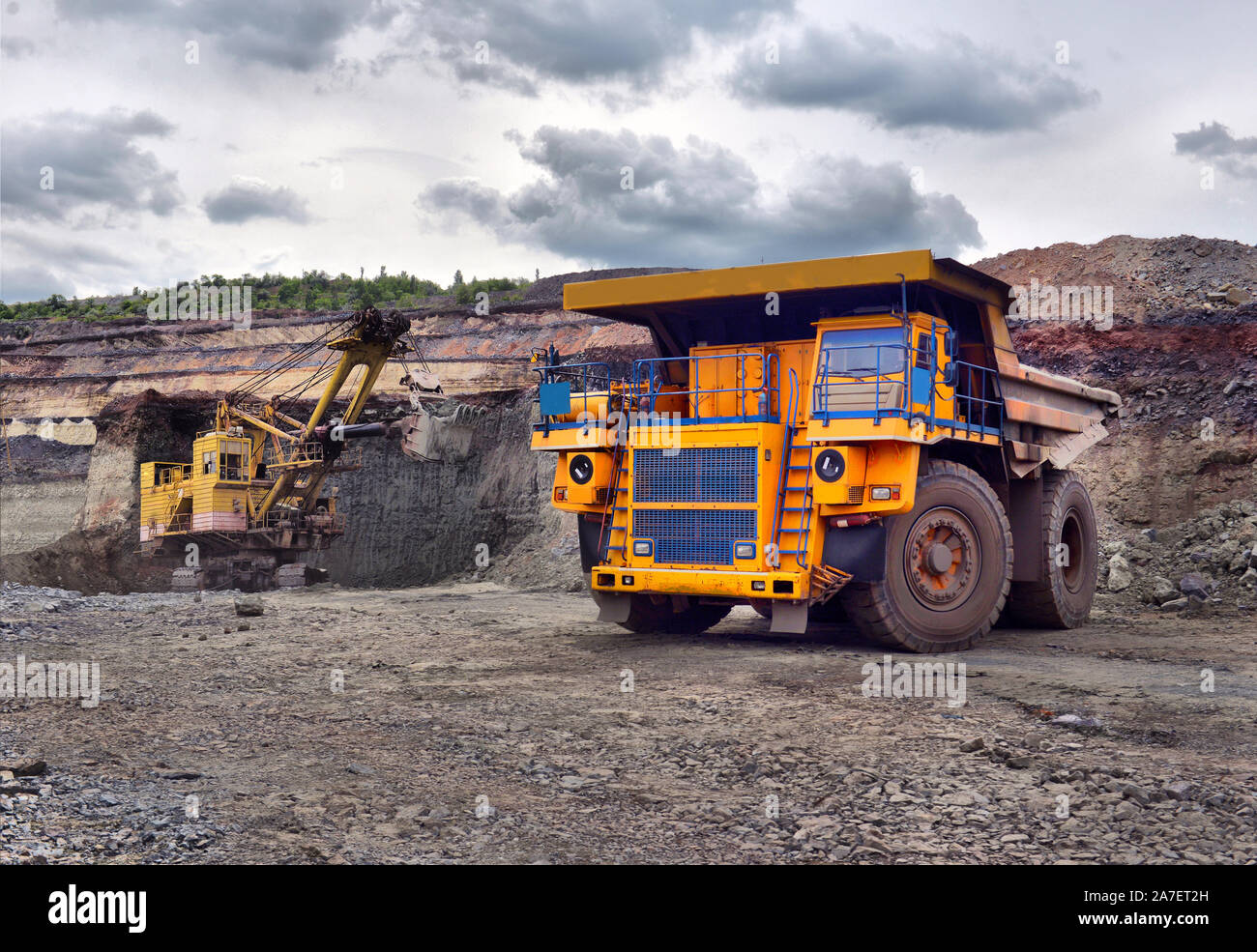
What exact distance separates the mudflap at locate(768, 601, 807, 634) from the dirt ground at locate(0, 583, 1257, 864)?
1.04 ft

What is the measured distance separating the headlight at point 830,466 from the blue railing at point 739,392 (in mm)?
917

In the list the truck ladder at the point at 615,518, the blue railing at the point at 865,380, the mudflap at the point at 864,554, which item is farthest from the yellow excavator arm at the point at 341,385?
the mudflap at the point at 864,554

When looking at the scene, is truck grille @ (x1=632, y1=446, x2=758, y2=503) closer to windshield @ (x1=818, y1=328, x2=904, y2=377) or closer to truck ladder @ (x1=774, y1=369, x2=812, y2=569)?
truck ladder @ (x1=774, y1=369, x2=812, y2=569)

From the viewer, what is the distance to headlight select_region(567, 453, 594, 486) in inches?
Answer: 459

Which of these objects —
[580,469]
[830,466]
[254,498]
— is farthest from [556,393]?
[254,498]

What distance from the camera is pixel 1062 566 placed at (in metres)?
13.8

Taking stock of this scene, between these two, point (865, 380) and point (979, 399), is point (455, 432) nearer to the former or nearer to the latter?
point (979, 399)

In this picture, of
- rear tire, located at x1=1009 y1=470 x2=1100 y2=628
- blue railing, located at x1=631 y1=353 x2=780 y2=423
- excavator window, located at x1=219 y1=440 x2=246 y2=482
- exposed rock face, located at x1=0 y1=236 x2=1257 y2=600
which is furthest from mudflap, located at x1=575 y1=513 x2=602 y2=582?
excavator window, located at x1=219 y1=440 x2=246 y2=482

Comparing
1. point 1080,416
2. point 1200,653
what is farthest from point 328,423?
point 1200,653

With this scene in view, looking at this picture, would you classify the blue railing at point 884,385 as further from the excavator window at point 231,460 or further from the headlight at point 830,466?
the excavator window at point 231,460

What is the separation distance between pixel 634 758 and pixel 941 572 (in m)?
5.29

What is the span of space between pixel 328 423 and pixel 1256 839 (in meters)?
22.7

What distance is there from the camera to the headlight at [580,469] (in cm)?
1166

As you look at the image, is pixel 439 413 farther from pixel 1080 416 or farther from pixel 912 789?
pixel 912 789
